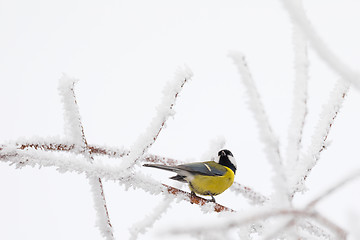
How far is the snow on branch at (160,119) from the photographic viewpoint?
1.91 meters

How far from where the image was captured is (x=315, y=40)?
0.85 metres

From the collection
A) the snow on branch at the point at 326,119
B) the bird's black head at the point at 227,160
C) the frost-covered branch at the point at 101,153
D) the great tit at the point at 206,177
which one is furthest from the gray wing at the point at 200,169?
the snow on branch at the point at 326,119

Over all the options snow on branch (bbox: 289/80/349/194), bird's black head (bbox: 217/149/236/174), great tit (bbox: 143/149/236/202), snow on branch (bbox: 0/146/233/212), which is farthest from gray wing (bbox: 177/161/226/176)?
snow on branch (bbox: 289/80/349/194)

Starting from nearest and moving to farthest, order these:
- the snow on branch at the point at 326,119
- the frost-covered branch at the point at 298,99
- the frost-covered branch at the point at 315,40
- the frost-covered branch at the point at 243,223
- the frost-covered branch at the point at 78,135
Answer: the frost-covered branch at the point at 243,223
the frost-covered branch at the point at 315,40
the frost-covered branch at the point at 298,99
the snow on branch at the point at 326,119
the frost-covered branch at the point at 78,135

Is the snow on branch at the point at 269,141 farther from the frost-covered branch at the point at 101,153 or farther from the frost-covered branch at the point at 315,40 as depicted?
the frost-covered branch at the point at 101,153

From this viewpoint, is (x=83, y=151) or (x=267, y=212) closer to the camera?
(x=267, y=212)

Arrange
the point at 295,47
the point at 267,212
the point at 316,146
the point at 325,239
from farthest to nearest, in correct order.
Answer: the point at 316,146, the point at 325,239, the point at 295,47, the point at 267,212

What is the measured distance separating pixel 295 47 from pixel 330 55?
32 centimetres

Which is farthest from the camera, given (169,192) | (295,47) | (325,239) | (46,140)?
(169,192)

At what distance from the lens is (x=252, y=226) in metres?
1.90

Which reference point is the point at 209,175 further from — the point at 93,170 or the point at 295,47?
the point at 295,47

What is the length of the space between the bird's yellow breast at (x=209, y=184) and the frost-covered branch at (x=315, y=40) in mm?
3218

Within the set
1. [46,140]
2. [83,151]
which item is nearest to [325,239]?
[83,151]

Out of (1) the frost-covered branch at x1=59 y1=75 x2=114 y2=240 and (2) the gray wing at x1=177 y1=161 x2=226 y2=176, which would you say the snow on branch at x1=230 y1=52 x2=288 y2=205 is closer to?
(1) the frost-covered branch at x1=59 y1=75 x2=114 y2=240
